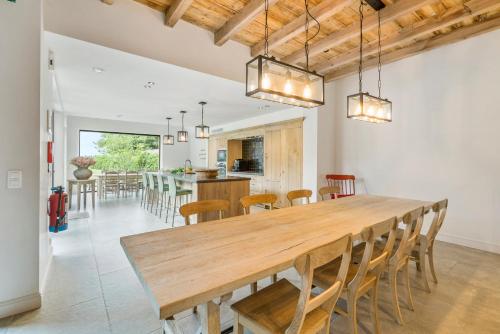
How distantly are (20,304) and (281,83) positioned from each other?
274 cm

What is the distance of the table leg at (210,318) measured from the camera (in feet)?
3.30

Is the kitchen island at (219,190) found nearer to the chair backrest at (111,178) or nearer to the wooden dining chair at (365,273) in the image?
the wooden dining chair at (365,273)

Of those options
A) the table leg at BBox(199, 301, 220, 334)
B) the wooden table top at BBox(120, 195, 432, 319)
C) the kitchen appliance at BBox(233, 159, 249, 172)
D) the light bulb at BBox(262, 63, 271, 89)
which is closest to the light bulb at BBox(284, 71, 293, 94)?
the light bulb at BBox(262, 63, 271, 89)

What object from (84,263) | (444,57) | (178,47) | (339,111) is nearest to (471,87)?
(444,57)

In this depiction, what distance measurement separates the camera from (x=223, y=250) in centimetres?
128

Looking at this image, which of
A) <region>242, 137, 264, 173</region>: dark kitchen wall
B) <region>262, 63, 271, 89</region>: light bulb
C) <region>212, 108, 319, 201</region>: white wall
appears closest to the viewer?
<region>262, 63, 271, 89</region>: light bulb

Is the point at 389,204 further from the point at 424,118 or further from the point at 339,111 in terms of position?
the point at 339,111

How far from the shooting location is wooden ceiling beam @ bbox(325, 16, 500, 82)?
3.08 meters

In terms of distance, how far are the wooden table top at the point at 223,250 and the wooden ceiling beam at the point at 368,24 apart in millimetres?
2203

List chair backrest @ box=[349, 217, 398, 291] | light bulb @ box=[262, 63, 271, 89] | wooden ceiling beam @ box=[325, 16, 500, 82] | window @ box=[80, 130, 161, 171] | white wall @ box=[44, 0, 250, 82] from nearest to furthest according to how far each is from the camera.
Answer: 1. chair backrest @ box=[349, 217, 398, 291]
2. light bulb @ box=[262, 63, 271, 89]
3. white wall @ box=[44, 0, 250, 82]
4. wooden ceiling beam @ box=[325, 16, 500, 82]
5. window @ box=[80, 130, 161, 171]

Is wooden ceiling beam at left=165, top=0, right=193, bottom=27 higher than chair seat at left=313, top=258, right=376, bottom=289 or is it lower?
higher

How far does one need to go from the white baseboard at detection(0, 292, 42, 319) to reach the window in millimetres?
6786

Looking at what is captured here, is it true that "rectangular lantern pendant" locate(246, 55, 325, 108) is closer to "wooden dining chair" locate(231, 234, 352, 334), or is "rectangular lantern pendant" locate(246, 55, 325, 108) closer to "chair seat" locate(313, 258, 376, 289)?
"wooden dining chair" locate(231, 234, 352, 334)

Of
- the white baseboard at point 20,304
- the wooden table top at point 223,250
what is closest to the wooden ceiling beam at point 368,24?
the wooden table top at point 223,250
